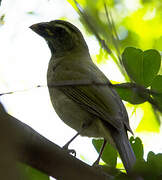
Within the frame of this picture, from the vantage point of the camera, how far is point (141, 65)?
2.57m

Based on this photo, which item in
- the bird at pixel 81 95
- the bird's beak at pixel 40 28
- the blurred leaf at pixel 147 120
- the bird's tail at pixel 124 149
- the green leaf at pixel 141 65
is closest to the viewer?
the green leaf at pixel 141 65

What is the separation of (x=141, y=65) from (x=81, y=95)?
1.75m

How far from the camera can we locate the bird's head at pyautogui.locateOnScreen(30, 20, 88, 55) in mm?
5413

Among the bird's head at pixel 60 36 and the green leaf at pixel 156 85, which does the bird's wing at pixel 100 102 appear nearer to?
the green leaf at pixel 156 85

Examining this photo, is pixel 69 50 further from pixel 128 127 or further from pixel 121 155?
pixel 121 155

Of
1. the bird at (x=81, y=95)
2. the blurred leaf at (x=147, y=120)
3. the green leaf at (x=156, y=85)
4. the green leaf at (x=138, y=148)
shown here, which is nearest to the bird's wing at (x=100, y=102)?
the bird at (x=81, y=95)

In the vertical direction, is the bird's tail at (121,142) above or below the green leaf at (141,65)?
below

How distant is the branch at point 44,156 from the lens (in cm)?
205

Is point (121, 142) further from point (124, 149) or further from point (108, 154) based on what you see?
point (108, 154)

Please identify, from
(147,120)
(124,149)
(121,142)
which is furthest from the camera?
(147,120)

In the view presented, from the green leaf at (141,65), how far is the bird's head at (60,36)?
2.91 meters

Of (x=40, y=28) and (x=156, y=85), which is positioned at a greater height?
(x=40, y=28)

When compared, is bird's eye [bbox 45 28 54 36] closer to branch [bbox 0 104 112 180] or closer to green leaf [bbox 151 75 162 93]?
green leaf [bbox 151 75 162 93]

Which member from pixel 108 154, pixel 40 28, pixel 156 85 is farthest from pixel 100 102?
pixel 40 28
